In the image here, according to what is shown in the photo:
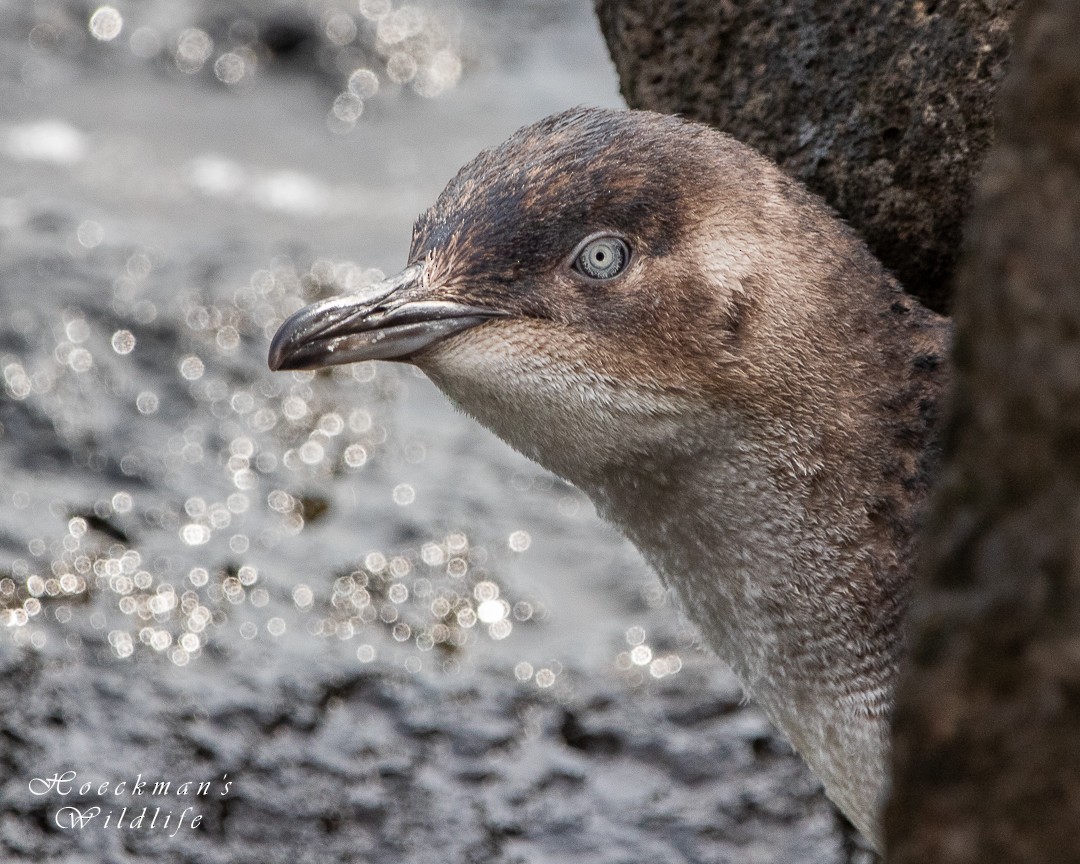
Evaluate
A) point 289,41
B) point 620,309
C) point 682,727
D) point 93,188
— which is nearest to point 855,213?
point 620,309

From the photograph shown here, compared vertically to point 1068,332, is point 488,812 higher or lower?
lower

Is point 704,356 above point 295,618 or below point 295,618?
above

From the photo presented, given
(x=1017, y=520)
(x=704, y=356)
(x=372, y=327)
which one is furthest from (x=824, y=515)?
(x=1017, y=520)

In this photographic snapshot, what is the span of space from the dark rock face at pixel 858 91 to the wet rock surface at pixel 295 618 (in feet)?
5.05

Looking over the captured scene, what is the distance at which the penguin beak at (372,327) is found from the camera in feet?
9.04

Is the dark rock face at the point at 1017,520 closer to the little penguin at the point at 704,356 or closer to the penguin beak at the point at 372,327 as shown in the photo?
the little penguin at the point at 704,356

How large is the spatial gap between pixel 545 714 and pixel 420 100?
458 cm

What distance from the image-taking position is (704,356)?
8.65ft

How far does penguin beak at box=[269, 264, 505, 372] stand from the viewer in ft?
9.04

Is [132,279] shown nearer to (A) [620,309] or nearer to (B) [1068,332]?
(A) [620,309]

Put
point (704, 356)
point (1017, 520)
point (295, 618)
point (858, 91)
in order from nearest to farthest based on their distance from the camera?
point (1017, 520)
point (704, 356)
point (858, 91)
point (295, 618)

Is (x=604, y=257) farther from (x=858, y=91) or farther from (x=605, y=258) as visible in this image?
(x=858, y=91)

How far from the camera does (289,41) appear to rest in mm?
7957

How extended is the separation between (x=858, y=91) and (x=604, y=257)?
2.73 ft
